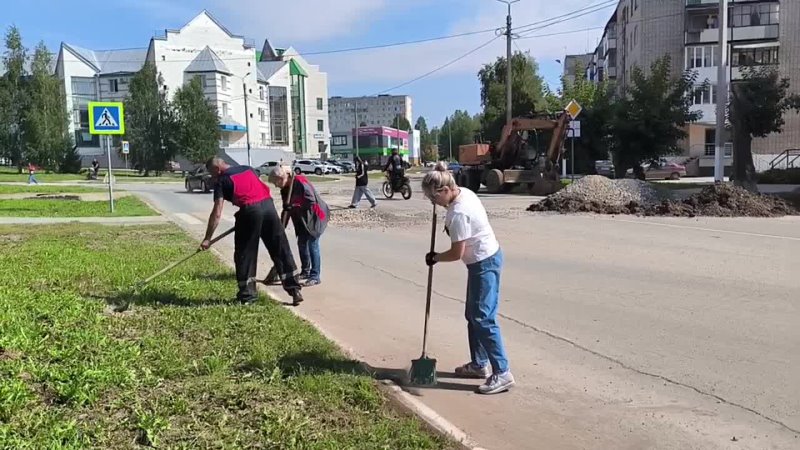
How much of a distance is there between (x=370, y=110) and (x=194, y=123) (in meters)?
85.0

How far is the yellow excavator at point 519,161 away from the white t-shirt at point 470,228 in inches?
865

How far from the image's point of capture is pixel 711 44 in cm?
5450

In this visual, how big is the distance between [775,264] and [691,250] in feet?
5.51

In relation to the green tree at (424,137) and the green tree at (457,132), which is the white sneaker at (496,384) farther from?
the green tree at (424,137)

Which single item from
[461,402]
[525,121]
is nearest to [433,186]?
[461,402]

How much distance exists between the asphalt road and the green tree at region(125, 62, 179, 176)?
52.1 m

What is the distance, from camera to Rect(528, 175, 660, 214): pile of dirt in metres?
18.5

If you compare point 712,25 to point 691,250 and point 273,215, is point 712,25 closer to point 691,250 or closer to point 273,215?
point 691,250

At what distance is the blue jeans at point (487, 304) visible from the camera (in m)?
4.96

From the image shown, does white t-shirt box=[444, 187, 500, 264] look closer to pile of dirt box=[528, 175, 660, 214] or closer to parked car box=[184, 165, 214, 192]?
pile of dirt box=[528, 175, 660, 214]

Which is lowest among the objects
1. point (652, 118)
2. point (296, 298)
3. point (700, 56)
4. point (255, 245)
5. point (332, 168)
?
point (296, 298)

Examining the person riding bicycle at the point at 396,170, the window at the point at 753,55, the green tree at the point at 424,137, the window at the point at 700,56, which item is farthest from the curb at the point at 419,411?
the green tree at the point at 424,137

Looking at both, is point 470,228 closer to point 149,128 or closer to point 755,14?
point 755,14

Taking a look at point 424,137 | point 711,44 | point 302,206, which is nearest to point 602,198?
point 302,206
